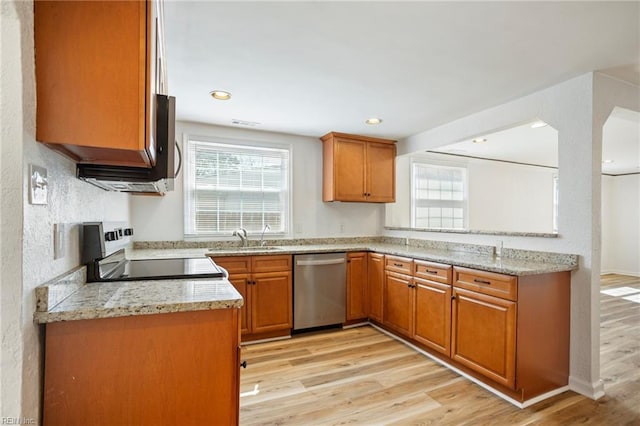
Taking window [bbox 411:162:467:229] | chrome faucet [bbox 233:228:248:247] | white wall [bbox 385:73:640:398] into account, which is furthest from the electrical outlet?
window [bbox 411:162:467:229]

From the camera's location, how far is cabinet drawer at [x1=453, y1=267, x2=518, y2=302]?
2.14m

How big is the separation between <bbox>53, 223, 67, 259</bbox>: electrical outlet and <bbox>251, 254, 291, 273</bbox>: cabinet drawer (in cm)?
199

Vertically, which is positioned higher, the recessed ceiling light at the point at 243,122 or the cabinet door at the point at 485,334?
the recessed ceiling light at the point at 243,122

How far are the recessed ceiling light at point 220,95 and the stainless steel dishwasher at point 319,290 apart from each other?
1.64 m

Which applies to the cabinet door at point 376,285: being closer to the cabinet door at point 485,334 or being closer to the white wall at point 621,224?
the cabinet door at point 485,334

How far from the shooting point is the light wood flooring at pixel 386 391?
2.00 metres

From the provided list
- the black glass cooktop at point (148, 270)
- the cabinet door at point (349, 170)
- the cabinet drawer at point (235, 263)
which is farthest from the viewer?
the cabinet door at point (349, 170)

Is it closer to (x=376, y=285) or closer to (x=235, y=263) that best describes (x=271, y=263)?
(x=235, y=263)

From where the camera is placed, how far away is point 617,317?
13.1ft

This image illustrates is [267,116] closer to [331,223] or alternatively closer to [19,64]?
[331,223]

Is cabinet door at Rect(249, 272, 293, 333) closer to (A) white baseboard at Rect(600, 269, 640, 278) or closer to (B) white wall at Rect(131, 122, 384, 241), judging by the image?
(B) white wall at Rect(131, 122, 384, 241)

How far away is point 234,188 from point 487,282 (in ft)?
8.94

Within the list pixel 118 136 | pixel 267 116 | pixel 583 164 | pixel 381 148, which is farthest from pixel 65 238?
pixel 381 148

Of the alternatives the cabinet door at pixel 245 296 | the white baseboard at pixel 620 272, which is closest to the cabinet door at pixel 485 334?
the cabinet door at pixel 245 296
